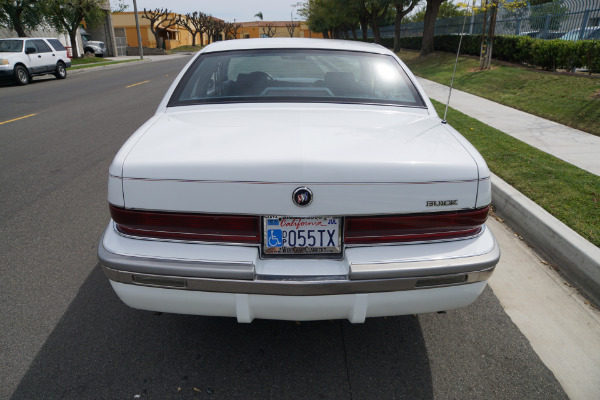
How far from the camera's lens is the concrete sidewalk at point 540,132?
6461 millimetres

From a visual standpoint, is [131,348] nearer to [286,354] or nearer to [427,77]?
[286,354]

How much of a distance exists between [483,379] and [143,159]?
→ 216cm

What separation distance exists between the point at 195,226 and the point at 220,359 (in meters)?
0.90

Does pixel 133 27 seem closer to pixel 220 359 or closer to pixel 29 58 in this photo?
pixel 29 58

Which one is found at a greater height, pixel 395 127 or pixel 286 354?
pixel 395 127

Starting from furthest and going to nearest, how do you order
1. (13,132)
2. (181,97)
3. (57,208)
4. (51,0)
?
(51,0) → (13,132) → (57,208) → (181,97)

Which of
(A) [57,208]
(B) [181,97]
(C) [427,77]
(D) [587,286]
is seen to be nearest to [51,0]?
(C) [427,77]

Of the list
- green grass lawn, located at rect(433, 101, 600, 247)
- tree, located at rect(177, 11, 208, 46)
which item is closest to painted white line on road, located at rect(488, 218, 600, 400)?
green grass lawn, located at rect(433, 101, 600, 247)

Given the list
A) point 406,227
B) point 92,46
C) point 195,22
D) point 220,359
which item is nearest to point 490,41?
point 406,227

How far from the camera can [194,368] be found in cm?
256

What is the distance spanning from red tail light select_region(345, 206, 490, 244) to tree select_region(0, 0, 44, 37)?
29.8 metres

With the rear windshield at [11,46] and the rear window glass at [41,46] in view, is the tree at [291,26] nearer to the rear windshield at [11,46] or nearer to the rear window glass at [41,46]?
the rear window glass at [41,46]

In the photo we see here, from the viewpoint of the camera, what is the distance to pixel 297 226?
85.7 inches

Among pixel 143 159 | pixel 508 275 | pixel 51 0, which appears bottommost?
pixel 508 275
